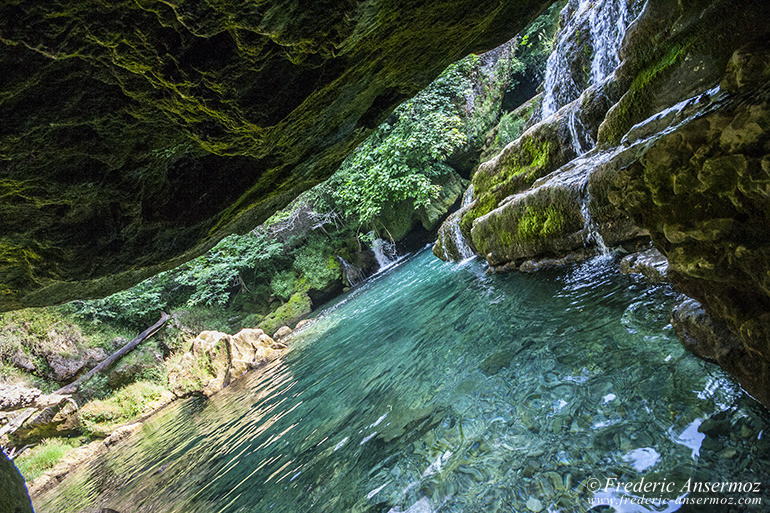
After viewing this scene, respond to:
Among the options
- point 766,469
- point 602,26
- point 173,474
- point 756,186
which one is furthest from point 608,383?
point 602,26

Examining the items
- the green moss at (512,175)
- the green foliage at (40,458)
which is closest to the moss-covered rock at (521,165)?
the green moss at (512,175)

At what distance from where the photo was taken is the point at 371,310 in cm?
1002

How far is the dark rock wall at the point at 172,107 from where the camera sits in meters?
1.65

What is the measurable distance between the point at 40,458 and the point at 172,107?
12.2 metres

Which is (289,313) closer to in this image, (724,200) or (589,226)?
(589,226)

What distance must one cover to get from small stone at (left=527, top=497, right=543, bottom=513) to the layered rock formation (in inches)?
51.4

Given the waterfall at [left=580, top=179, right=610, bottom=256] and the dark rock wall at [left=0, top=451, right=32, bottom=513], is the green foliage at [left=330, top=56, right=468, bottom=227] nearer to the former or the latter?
the waterfall at [left=580, top=179, right=610, bottom=256]

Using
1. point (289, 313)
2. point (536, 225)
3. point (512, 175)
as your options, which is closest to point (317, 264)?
point (289, 313)

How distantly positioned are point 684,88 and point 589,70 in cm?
624

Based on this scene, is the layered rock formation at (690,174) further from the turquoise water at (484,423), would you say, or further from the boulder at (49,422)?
the boulder at (49,422)

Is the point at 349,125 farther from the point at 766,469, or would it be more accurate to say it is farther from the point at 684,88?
the point at 766,469

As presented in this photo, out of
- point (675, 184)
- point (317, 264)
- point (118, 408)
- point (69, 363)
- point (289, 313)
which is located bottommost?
point (289, 313)

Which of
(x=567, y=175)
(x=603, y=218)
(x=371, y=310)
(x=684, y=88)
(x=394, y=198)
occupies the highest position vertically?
(x=394, y=198)

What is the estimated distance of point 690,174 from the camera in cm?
167
